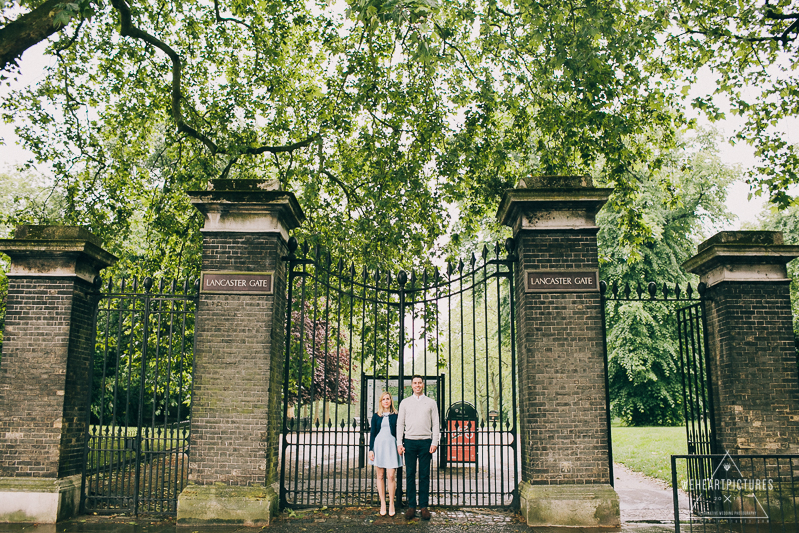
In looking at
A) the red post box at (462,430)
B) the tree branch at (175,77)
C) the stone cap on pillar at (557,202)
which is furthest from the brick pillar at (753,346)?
the tree branch at (175,77)

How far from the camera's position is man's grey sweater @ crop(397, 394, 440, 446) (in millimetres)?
6465

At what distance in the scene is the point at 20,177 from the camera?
91.7 feet

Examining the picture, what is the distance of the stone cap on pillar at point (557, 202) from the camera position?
22.1 ft

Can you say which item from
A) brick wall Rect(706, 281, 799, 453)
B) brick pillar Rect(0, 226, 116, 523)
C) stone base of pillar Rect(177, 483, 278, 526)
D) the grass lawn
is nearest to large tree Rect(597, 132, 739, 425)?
the grass lawn

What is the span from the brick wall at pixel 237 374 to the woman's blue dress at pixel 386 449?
53.0 inches

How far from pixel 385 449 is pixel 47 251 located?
5.13m

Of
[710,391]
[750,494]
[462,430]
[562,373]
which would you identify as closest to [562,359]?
[562,373]

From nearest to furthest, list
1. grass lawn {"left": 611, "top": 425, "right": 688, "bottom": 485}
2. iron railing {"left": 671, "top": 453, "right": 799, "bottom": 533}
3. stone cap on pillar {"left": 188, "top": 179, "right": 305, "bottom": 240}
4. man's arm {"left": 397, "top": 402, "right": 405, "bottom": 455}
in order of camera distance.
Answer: iron railing {"left": 671, "top": 453, "right": 799, "bottom": 533}, man's arm {"left": 397, "top": 402, "right": 405, "bottom": 455}, stone cap on pillar {"left": 188, "top": 179, "right": 305, "bottom": 240}, grass lawn {"left": 611, "top": 425, "right": 688, "bottom": 485}

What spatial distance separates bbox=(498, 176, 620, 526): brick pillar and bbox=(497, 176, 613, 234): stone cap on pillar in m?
0.01

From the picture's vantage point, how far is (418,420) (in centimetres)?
648

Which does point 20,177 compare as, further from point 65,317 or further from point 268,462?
point 268,462

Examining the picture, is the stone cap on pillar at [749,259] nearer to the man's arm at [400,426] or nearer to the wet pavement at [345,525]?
the wet pavement at [345,525]

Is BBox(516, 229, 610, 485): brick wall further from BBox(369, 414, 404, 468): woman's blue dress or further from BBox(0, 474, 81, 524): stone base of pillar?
BBox(0, 474, 81, 524): stone base of pillar

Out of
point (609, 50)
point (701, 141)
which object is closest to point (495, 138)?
Answer: point (609, 50)
